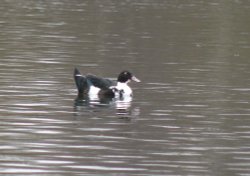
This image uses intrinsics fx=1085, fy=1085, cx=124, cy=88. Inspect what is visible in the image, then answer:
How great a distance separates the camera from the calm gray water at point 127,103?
18875 millimetres

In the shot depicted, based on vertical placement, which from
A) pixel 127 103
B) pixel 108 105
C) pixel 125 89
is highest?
pixel 125 89

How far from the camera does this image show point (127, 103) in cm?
2802

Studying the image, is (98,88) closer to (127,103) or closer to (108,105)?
(127,103)

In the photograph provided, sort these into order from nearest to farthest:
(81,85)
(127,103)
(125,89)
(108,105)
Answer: (108,105) → (127,103) → (81,85) → (125,89)

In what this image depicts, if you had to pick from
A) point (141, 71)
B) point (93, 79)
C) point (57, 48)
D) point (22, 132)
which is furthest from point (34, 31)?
point (22, 132)

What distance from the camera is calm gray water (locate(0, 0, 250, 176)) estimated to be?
18.9 metres

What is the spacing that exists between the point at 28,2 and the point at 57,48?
35.1 m

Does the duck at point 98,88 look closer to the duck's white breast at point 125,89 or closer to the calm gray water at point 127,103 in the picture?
the duck's white breast at point 125,89

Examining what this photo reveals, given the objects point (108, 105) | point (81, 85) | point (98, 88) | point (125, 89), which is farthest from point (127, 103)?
point (81, 85)

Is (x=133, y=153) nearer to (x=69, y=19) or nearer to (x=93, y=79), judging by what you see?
(x=93, y=79)

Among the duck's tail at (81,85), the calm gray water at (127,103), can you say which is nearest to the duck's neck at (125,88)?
the calm gray water at (127,103)

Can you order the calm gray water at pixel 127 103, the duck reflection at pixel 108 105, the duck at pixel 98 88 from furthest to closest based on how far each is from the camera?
the duck at pixel 98 88 < the duck reflection at pixel 108 105 < the calm gray water at pixel 127 103

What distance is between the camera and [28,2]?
251 ft

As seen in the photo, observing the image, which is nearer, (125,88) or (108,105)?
(108,105)
